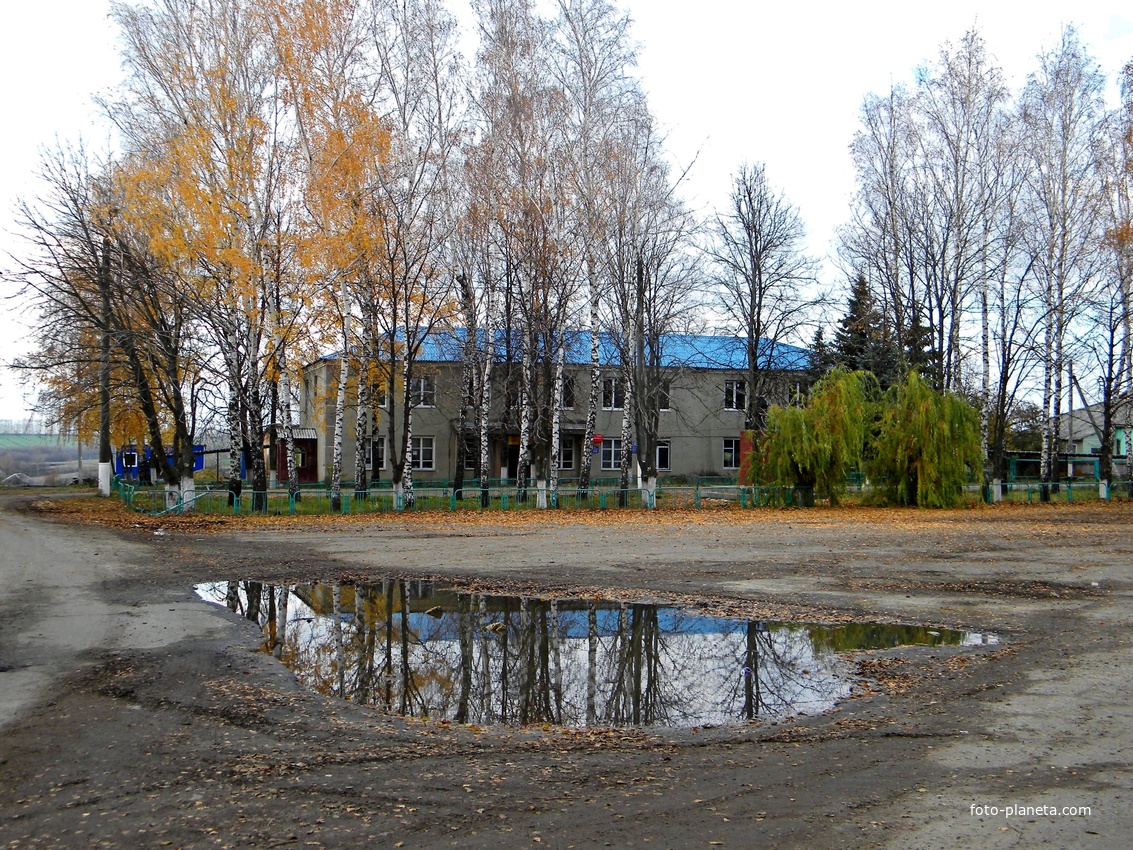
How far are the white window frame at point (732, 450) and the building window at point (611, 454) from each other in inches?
245

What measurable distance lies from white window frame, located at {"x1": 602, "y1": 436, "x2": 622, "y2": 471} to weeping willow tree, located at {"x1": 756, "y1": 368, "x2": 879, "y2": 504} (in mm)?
15738

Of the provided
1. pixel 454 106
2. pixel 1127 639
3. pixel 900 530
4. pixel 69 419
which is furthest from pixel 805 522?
pixel 69 419

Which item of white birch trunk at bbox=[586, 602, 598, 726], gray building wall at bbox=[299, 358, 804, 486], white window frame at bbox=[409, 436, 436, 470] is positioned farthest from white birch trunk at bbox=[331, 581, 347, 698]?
white window frame at bbox=[409, 436, 436, 470]

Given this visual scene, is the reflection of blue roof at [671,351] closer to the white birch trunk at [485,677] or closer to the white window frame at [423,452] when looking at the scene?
the white window frame at [423,452]

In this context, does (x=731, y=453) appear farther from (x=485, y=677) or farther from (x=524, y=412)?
(x=485, y=677)

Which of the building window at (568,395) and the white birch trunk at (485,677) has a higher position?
the building window at (568,395)

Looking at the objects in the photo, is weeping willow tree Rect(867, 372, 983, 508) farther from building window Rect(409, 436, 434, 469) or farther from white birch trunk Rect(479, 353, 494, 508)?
building window Rect(409, 436, 434, 469)

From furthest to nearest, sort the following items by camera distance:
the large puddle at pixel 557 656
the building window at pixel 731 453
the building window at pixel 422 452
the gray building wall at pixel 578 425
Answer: the building window at pixel 731 453, the building window at pixel 422 452, the gray building wall at pixel 578 425, the large puddle at pixel 557 656

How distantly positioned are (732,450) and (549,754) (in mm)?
44484

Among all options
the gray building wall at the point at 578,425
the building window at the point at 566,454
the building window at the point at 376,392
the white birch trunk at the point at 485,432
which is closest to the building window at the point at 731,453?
the gray building wall at the point at 578,425

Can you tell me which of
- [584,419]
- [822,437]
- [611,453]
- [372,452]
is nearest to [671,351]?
[584,419]

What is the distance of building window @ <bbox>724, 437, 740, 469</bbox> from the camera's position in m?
48.7

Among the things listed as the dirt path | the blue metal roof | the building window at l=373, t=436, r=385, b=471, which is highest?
the blue metal roof

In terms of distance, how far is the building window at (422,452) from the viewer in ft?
147
